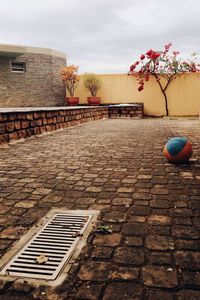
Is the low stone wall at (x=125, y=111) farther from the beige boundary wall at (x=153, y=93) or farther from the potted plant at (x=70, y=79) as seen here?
the potted plant at (x=70, y=79)

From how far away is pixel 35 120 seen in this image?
7816mm

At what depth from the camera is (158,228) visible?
7.28ft

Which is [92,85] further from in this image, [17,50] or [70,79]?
[17,50]

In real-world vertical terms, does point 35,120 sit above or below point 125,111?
below

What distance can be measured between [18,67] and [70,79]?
342 centimetres

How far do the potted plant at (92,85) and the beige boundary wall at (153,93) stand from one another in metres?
0.49

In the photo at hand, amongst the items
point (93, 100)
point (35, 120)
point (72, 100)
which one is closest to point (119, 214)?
point (35, 120)

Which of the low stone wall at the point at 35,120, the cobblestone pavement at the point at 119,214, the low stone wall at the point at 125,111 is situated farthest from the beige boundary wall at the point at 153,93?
the cobblestone pavement at the point at 119,214

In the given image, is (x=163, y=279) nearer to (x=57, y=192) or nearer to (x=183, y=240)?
(x=183, y=240)

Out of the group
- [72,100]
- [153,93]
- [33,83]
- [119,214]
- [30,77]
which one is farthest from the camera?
[72,100]

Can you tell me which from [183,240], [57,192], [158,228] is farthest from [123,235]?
[57,192]

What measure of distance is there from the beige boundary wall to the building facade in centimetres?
197

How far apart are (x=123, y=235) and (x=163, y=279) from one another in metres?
0.58

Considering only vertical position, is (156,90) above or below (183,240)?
above
